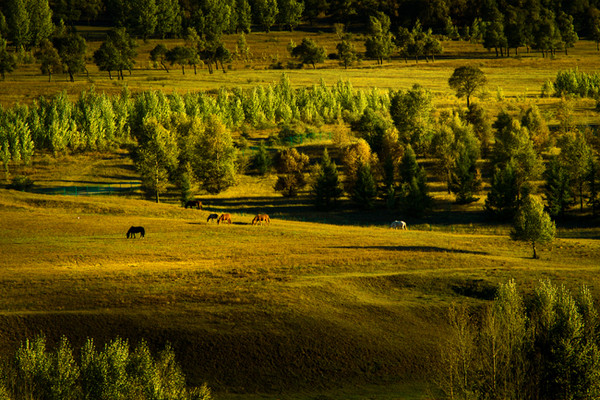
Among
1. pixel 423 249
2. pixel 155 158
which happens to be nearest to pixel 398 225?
pixel 423 249

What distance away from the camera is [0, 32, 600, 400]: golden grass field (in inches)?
1785

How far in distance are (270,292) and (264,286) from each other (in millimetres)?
1578

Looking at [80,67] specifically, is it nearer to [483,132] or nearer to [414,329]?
[483,132]

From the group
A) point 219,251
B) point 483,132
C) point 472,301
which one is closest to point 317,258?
point 219,251

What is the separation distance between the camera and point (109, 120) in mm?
138375

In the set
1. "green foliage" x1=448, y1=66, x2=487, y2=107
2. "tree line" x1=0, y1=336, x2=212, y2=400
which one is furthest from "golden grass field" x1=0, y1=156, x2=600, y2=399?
"green foliage" x1=448, y1=66, x2=487, y2=107

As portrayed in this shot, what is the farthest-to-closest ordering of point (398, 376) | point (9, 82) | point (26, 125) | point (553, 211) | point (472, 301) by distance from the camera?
1. point (9, 82)
2. point (26, 125)
3. point (553, 211)
4. point (472, 301)
5. point (398, 376)

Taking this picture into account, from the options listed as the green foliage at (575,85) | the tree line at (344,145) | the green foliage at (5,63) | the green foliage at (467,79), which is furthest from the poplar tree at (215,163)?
the green foliage at (575,85)

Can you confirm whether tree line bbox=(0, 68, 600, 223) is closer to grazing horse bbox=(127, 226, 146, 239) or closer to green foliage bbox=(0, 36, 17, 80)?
grazing horse bbox=(127, 226, 146, 239)

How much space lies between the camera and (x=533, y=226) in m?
68.0

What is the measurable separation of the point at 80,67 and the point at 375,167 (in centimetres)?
10799

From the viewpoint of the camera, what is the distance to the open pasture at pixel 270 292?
45.4 m

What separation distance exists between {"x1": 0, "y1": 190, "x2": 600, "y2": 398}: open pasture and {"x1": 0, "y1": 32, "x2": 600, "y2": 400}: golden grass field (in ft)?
0.40

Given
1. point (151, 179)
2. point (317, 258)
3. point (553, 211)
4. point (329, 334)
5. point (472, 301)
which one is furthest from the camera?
point (151, 179)
